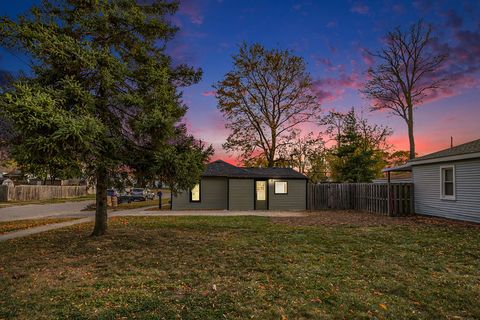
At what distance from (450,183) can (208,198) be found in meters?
14.1

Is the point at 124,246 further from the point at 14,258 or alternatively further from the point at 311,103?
the point at 311,103

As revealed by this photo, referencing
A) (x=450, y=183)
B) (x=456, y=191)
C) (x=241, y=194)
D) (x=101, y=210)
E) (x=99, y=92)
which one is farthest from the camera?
(x=241, y=194)

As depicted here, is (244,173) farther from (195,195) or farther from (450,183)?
(450,183)

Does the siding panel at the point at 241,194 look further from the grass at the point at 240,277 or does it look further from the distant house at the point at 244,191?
the grass at the point at 240,277

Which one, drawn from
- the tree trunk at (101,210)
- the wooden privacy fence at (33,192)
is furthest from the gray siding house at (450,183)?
the wooden privacy fence at (33,192)

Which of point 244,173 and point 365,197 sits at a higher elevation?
point 244,173

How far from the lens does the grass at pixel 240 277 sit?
394 centimetres

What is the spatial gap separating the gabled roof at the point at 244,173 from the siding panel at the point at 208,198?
59 cm

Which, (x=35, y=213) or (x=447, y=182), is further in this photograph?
(x=35, y=213)

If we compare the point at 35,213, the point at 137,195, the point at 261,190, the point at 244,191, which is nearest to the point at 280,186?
the point at 261,190

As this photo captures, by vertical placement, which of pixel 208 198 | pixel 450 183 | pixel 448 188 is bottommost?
pixel 208 198

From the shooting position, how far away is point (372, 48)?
26250 millimetres

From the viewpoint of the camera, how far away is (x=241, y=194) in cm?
2067

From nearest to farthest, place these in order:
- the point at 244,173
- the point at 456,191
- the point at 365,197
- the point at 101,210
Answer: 1. the point at 101,210
2. the point at 456,191
3. the point at 365,197
4. the point at 244,173
